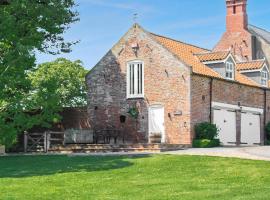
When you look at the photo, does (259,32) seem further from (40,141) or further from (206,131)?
(40,141)

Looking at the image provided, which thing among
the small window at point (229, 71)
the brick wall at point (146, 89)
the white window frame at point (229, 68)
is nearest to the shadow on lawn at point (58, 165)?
the brick wall at point (146, 89)

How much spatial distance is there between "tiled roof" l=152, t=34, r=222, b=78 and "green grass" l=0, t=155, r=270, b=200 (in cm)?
1235

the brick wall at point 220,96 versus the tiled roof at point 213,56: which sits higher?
the tiled roof at point 213,56

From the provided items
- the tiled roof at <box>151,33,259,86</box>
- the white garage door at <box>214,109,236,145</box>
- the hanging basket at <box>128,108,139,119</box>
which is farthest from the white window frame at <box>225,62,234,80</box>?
the hanging basket at <box>128,108,139,119</box>

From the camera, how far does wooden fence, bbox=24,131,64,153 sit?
35.5 meters

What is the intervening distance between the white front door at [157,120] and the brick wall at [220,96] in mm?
2383

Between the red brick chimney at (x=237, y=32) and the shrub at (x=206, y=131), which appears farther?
the red brick chimney at (x=237, y=32)

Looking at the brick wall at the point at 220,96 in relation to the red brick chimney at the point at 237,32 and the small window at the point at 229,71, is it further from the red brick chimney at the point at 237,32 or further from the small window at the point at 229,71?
the red brick chimney at the point at 237,32

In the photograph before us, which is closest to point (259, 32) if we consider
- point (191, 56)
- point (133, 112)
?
point (191, 56)

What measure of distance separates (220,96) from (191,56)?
4070 mm

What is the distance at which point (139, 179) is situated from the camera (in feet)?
64.8

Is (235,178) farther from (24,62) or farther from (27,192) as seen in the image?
(24,62)

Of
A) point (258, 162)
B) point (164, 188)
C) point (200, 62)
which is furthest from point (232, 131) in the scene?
point (164, 188)

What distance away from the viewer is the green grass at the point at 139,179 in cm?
1658
